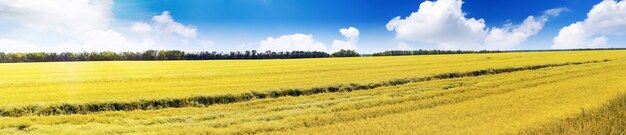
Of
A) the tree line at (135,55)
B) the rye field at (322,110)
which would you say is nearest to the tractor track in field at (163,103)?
the rye field at (322,110)

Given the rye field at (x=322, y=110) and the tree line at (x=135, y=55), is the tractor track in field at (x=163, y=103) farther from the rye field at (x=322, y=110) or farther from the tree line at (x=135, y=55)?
the tree line at (x=135, y=55)

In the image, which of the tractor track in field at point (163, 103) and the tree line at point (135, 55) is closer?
the tractor track in field at point (163, 103)

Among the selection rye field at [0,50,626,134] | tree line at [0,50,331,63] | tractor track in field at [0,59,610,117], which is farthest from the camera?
tree line at [0,50,331,63]

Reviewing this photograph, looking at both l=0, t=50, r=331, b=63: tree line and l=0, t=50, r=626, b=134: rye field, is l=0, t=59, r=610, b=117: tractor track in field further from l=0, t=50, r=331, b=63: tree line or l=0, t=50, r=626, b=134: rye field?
l=0, t=50, r=331, b=63: tree line

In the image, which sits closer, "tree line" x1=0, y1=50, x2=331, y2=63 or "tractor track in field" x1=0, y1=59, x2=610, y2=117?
"tractor track in field" x1=0, y1=59, x2=610, y2=117

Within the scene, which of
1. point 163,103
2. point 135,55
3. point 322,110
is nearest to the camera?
point 322,110

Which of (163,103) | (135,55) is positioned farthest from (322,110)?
(135,55)

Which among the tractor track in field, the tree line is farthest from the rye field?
the tree line

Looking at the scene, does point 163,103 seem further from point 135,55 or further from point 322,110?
point 135,55

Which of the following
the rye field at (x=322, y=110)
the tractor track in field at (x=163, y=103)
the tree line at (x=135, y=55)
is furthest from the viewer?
the tree line at (x=135, y=55)

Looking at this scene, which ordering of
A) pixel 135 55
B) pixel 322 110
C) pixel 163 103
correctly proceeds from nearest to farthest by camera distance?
pixel 322 110 < pixel 163 103 < pixel 135 55

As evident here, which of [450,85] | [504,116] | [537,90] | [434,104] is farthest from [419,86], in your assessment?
[504,116]

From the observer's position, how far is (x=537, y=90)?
23000 mm

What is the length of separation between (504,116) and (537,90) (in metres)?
9.14
